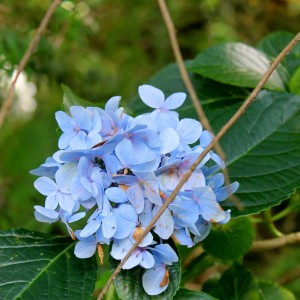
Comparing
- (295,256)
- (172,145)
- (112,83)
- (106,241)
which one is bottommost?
(295,256)

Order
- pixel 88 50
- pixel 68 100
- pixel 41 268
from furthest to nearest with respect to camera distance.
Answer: pixel 88 50, pixel 68 100, pixel 41 268

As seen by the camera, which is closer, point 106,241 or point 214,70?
point 106,241

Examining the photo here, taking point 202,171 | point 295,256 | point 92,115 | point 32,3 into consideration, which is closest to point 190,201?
point 202,171

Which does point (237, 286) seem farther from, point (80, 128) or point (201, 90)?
point (80, 128)

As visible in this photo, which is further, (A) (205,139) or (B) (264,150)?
(B) (264,150)

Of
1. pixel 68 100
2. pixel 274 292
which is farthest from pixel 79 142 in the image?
pixel 274 292

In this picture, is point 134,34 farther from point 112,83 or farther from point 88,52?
point 112,83
